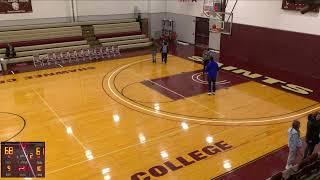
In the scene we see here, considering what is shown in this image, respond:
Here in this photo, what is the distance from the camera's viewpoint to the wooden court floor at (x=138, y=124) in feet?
28.8

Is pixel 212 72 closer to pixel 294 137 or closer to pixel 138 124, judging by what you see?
pixel 138 124

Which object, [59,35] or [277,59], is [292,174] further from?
[59,35]

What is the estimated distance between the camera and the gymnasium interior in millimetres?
8562

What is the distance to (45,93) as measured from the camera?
14211 mm

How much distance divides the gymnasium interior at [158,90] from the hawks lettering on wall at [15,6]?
0.06 m

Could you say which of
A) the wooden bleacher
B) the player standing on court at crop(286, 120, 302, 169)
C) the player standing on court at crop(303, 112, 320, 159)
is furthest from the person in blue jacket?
the wooden bleacher

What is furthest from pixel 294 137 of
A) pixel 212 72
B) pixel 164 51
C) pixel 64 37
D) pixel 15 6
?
pixel 15 6

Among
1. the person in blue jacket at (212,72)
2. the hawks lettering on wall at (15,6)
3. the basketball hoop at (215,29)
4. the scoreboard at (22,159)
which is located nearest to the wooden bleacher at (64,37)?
the hawks lettering on wall at (15,6)

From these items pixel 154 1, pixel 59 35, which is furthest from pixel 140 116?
pixel 154 1

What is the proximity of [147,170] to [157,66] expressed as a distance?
10886mm

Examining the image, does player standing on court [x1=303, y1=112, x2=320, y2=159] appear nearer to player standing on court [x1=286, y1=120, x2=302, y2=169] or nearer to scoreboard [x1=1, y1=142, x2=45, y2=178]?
player standing on court [x1=286, y1=120, x2=302, y2=169]

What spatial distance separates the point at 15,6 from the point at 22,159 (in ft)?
58.5

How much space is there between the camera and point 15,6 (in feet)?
66.8

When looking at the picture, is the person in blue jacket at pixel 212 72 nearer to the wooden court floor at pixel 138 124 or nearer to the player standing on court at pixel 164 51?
the wooden court floor at pixel 138 124
